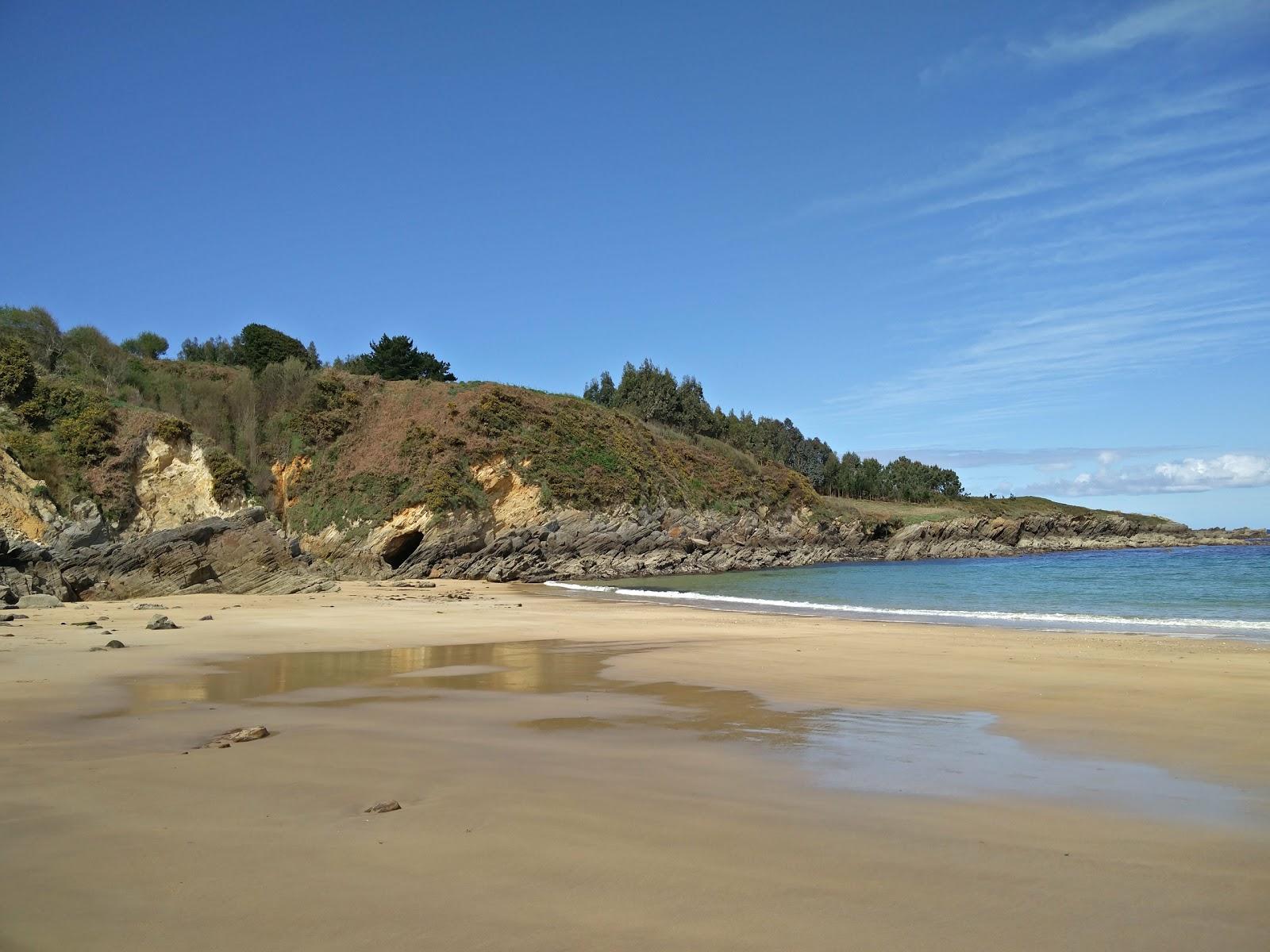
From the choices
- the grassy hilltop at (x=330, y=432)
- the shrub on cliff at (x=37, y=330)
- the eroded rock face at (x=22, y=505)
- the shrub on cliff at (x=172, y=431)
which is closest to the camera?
the eroded rock face at (x=22, y=505)

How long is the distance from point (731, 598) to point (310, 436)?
92.9 ft

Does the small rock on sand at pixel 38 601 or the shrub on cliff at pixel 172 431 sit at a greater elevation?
the shrub on cliff at pixel 172 431

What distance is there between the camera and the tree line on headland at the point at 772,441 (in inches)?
2992

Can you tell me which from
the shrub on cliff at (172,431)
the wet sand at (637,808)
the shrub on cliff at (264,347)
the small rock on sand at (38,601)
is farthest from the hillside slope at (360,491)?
the wet sand at (637,808)

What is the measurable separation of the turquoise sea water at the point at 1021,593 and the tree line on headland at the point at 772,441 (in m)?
32.7

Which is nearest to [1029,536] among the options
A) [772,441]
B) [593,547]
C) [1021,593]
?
[772,441]

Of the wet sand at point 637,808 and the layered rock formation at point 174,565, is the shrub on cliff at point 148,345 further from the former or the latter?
the wet sand at point 637,808

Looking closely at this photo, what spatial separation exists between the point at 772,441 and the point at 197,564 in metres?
76.4

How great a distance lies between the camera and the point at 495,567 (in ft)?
130

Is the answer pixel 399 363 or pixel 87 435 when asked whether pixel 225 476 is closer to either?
pixel 87 435

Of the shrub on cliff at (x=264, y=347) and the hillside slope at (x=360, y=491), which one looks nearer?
the hillside slope at (x=360, y=491)

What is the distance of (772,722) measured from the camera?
7.39 metres

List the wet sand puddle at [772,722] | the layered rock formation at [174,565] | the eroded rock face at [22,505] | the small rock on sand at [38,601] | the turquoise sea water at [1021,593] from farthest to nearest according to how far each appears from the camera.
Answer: the eroded rock face at [22,505], the layered rock formation at [174,565], the small rock on sand at [38,601], the turquoise sea water at [1021,593], the wet sand puddle at [772,722]

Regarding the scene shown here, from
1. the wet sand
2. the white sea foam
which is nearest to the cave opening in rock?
the white sea foam
